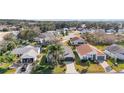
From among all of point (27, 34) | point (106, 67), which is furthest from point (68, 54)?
point (27, 34)

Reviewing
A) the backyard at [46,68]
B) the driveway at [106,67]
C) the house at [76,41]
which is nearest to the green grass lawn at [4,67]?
the backyard at [46,68]

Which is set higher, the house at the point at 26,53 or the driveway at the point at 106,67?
the house at the point at 26,53

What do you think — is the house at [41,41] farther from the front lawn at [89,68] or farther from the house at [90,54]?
the front lawn at [89,68]

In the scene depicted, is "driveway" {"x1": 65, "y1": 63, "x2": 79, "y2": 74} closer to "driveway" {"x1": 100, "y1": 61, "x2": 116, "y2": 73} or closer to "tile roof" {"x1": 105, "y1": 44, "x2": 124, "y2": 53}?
"driveway" {"x1": 100, "y1": 61, "x2": 116, "y2": 73}
